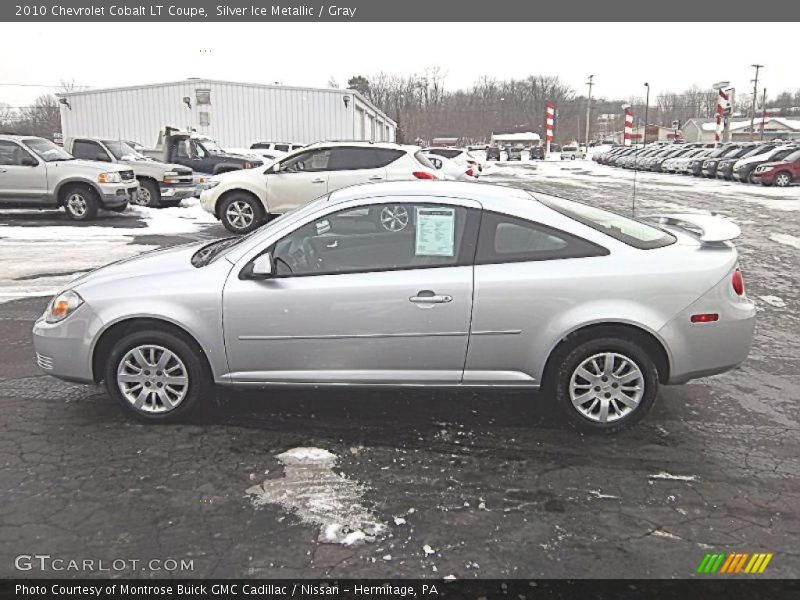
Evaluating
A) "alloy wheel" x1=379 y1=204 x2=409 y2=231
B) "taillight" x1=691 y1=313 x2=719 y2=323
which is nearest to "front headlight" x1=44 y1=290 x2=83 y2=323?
"alloy wheel" x1=379 y1=204 x2=409 y2=231

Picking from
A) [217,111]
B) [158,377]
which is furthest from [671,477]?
[217,111]

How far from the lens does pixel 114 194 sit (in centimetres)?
1344

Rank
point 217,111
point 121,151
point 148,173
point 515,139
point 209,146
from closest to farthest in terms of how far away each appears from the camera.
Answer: point 148,173, point 121,151, point 209,146, point 217,111, point 515,139

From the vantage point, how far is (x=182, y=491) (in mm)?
3402

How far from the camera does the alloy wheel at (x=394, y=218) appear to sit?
4.14m

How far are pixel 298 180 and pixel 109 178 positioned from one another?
4.65 meters

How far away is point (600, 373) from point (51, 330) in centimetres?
348

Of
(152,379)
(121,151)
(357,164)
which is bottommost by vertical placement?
(152,379)

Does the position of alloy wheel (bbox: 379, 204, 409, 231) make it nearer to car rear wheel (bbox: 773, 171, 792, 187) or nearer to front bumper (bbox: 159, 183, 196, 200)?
front bumper (bbox: 159, 183, 196, 200)

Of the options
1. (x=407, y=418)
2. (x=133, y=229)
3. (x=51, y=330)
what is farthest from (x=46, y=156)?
(x=407, y=418)

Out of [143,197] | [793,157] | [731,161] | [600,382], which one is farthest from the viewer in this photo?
[731,161]

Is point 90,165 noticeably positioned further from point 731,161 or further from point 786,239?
point 731,161

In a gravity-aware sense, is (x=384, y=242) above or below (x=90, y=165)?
below

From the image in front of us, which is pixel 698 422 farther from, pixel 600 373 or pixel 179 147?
pixel 179 147
